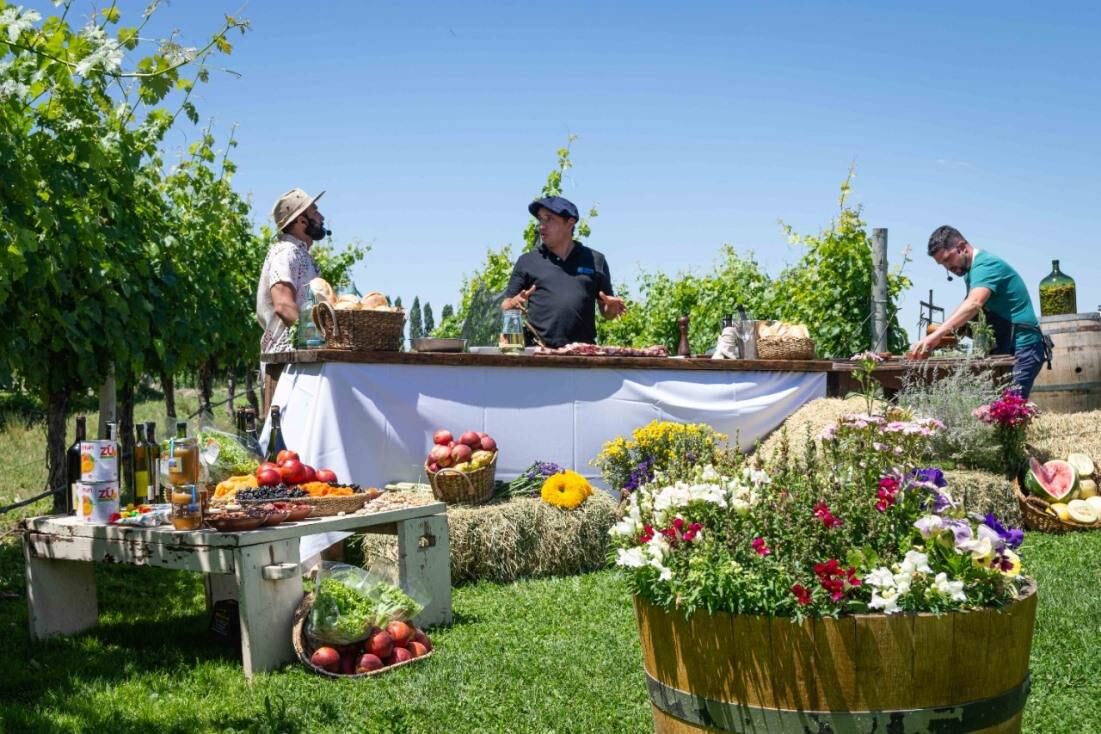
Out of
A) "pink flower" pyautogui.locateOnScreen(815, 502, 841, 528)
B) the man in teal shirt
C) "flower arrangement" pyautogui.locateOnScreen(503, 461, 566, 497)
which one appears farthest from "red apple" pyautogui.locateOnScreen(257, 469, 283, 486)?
the man in teal shirt

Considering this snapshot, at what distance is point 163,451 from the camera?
11.8ft

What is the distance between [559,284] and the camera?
5867 mm

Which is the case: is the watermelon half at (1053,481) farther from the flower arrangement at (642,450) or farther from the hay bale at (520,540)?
the hay bale at (520,540)

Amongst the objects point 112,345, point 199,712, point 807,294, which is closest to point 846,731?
point 199,712

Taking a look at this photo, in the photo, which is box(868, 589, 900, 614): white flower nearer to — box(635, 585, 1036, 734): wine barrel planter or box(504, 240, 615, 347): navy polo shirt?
box(635, 585, 1036, 734): wine barrel planter

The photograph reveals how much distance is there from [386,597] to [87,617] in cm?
131

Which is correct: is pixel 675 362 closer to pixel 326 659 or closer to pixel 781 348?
pixel 781 348

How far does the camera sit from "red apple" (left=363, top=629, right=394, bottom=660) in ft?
10.9

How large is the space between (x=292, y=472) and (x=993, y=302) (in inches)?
173

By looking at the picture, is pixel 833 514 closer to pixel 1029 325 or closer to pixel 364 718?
pixel 364 718

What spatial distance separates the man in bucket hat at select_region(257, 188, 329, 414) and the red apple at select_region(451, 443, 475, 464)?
0.93 m

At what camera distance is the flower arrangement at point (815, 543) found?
1.85m

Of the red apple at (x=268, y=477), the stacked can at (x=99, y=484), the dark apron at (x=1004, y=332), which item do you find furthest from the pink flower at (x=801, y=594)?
the dark apron at (x=1004, y=332)

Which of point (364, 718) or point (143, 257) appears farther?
point (143, 257)
